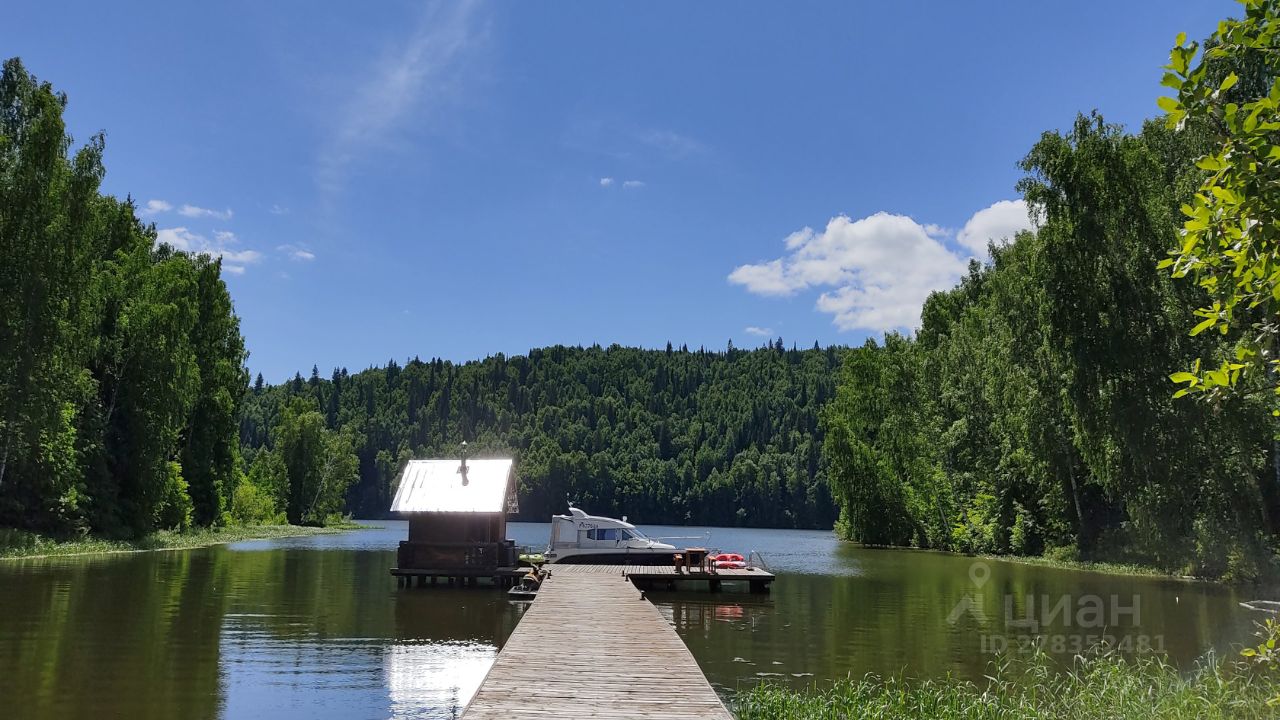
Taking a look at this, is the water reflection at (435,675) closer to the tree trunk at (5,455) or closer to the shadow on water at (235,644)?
the shadow on water at (235,644)

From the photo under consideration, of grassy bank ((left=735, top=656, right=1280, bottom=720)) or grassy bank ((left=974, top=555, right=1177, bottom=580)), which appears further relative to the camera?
grassy bank ((left=974, top=555, right=1177, bottom=580))

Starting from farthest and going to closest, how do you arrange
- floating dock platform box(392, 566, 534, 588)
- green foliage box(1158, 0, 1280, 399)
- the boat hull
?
the boat hull < floating dock platform box(392, 566, 534, 588) < green foliage box(1158, 0, 1280, 399)

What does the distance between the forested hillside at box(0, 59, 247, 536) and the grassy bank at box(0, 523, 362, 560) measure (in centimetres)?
125

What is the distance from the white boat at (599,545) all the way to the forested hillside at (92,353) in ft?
73.6

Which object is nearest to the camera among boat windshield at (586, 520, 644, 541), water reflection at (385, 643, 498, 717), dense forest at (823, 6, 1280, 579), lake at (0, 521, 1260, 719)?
water reflection at (385, 643, 498, 717)

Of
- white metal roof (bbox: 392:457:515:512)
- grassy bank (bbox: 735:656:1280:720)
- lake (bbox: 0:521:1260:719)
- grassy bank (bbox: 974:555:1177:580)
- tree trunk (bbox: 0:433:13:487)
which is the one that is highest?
tree trunk (bbox: 0:433:13:487)

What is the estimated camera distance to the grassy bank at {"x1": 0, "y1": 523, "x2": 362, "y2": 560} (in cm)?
3678

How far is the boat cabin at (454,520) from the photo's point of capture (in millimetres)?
30766

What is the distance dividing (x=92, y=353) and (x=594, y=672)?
42.6 meters

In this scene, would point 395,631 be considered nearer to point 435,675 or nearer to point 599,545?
point 435,675

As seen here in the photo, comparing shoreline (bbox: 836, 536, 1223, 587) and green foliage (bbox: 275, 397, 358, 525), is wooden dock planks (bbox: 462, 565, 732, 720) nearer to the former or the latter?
shoreline (bbox: 836, 536, 1223, 587)

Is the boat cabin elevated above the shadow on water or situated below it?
above

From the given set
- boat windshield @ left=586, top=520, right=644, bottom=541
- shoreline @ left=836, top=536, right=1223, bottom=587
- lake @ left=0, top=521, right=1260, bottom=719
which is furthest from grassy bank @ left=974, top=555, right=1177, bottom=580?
boat windshield @ left=586, top=520, right=644, bottom=541

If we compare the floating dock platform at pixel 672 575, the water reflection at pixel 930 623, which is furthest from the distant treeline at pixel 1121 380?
the floating dock platform at pixel 672 575
